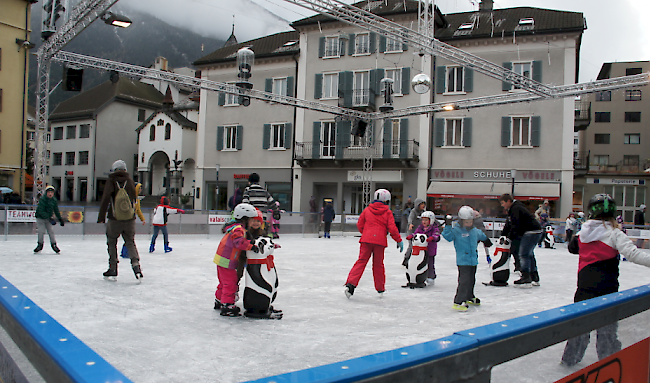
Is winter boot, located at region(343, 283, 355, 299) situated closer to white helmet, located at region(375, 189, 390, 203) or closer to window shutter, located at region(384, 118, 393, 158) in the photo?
white helmet, located at region(375, 189, 390, 203)

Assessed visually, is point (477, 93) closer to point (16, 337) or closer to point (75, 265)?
point (75, 265)

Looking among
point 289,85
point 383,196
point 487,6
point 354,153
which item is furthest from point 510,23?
point 383,196

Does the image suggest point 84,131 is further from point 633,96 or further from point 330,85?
point 633,96

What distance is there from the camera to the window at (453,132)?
2743 centimetres

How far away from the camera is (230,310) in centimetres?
558

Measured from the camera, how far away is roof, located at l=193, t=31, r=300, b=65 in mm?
32031

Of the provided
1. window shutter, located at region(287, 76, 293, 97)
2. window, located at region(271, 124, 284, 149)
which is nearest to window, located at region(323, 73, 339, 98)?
window shutter, located at region(287, 76, 293, 97)

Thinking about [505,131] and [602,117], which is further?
[602,117]

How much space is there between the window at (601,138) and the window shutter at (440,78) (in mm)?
28609

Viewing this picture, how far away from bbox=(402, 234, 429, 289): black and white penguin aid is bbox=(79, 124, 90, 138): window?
45.7 m

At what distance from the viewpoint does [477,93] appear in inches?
1062

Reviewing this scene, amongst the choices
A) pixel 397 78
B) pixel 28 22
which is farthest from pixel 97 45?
pixel 397 78

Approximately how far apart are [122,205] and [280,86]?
25.5 metres

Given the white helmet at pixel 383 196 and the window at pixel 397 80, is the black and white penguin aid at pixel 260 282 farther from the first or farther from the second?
the window at pixel 397 80
